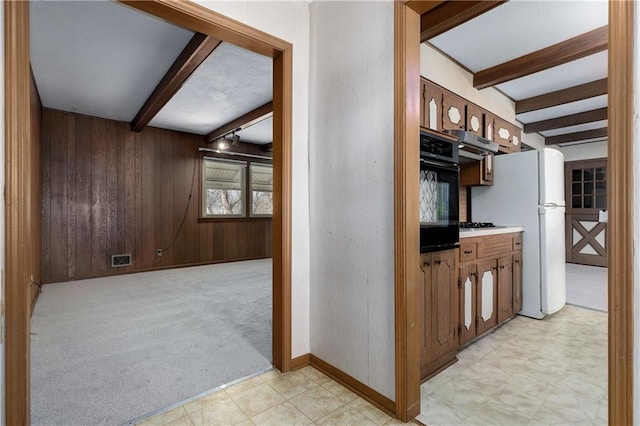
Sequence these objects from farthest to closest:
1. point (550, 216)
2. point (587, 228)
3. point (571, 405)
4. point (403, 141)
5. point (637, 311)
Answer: point (587, 228), point (550, 216), point (571, 405), point (403, 141), point (637, 311)

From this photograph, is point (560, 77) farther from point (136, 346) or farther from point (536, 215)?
point (136, 346)

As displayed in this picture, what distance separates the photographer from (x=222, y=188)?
6.45 meters

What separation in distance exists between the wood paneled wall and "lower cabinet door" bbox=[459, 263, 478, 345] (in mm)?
5057

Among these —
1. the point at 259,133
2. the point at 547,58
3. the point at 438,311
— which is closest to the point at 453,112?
the point at 547,58

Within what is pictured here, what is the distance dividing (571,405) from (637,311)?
3.85 ft

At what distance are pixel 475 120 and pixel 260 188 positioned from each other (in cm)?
485

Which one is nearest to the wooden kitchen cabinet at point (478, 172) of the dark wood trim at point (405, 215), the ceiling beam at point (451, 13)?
the ceiling beam at point (451, 13)

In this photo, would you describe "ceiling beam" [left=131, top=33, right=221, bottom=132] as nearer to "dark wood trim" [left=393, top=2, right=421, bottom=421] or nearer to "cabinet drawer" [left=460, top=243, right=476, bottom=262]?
"dark wood trim" [left=393, top=2, right=421, bottom=421]

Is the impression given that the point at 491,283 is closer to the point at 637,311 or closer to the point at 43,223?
the point at 637,311

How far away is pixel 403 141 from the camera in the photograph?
5.21 feet

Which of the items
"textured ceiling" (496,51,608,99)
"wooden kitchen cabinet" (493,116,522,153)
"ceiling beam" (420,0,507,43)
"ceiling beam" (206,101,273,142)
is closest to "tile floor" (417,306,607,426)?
"wooden kitchen cabinet" (493,116,522,153)

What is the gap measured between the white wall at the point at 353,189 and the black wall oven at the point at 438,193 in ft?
1.30

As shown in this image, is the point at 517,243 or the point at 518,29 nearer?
the point at 518,29

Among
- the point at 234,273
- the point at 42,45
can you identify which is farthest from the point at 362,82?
the point at 234,273
